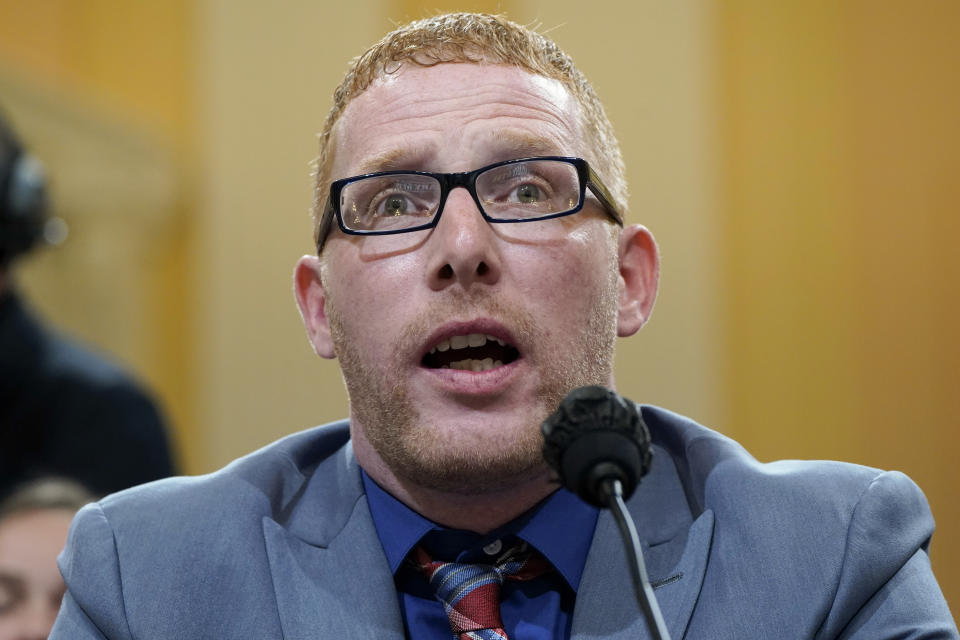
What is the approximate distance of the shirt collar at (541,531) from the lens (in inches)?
51.6

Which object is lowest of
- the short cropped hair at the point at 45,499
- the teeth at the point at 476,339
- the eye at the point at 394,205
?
the short cropped hair at the point at 45,499

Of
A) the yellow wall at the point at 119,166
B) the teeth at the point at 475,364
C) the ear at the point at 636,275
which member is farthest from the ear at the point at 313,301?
the yellow wall at the point at 119,166

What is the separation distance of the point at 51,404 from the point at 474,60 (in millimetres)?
1531

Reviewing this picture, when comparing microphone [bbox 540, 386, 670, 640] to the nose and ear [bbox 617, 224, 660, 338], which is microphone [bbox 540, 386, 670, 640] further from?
ear [bbox 617, 224, 660, 338]

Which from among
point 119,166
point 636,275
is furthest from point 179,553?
point 119,166

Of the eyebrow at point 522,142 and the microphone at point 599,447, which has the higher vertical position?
the eyebrow at point 522,142

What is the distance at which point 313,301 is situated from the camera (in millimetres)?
1534

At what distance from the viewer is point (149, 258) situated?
12.1ft

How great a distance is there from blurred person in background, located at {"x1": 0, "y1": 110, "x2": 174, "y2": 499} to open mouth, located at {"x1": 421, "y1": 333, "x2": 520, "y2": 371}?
4.54 ft

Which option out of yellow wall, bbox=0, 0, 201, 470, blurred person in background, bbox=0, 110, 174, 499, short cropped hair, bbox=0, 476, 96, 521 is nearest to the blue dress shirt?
short cropped hair, bbox=0, 476, 96, 521

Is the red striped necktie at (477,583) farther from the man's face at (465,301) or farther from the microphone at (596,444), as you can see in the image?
the microphone at (596,444)

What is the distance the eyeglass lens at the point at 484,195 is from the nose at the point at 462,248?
31mm

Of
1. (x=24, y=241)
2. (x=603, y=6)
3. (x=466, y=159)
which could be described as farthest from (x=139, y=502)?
(x=603, y=6)

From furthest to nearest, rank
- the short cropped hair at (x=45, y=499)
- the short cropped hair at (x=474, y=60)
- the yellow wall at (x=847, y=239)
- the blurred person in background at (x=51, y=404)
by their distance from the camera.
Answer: the yellow wall at (x=847, y=239), the blurred person in background at (x=51, y=404), the short cropped hair at (x=45, y=499), the short cropped hair at (x=474, y=60)
